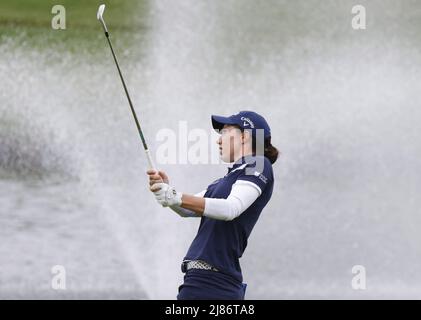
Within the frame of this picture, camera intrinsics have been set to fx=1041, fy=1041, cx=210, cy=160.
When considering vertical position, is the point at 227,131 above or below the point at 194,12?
below

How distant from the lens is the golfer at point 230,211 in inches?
158

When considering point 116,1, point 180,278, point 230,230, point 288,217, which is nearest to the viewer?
point 230,230

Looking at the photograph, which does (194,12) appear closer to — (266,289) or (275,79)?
(275,79)

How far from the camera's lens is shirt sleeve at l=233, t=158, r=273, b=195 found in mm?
4074

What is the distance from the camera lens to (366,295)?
25.8 ft

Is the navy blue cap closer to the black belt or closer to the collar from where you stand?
the collar

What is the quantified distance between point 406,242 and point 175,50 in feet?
7.98

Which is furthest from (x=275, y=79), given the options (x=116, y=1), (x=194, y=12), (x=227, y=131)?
(x=227, y=131)

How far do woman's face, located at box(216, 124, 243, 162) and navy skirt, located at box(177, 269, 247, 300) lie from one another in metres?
0.47
